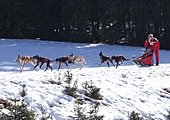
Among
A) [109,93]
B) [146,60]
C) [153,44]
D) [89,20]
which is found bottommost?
[109,93]

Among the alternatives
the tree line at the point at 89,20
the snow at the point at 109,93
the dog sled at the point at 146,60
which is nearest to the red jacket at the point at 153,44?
the dog sled at the point at 146,60

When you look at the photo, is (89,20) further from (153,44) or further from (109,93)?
(109,93)

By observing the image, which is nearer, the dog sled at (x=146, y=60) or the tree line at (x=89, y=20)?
the dog sled at (x=146, y=60)

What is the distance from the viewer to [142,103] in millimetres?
7777

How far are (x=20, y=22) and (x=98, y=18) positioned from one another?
7762mm

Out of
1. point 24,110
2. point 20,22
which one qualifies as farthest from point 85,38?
point 24,110

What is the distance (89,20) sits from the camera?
98.1 feet

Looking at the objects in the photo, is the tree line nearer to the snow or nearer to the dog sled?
the dog sled

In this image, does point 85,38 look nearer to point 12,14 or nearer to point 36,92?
point 12,14

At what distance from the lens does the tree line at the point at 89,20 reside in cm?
2738

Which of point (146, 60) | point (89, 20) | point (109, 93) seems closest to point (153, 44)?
point (146, 60)

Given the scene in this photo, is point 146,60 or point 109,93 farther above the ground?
point 146,60

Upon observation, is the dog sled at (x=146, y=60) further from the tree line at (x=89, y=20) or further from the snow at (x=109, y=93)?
the tree line at (x=89, y=20)

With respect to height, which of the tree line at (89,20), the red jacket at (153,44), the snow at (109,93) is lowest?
→ the snow at (109,93)
